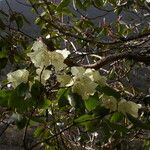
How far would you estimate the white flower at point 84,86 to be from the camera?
1.25 meters

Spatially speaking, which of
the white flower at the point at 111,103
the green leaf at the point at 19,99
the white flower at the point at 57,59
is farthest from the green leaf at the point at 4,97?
the white flower at the point at 111,103

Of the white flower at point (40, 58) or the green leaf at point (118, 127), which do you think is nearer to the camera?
the green leaf at point (118, 127)

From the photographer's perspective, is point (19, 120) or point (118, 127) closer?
point (118, 127)

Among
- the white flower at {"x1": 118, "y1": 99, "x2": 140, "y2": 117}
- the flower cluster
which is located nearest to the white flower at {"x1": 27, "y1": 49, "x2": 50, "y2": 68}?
the flower cluster

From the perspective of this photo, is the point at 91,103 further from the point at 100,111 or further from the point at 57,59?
the point at 57,59

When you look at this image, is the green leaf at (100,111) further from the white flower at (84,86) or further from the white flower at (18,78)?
the white flower at (18,78)

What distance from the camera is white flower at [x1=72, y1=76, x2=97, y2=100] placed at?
4.10 feet

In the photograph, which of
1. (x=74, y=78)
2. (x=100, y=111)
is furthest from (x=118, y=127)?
(x=74, y=78)

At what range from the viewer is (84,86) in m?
1.24

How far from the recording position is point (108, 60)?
76.4 inches

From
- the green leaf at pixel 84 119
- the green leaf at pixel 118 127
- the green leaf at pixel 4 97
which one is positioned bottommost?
the green leaf at pixel 118 127

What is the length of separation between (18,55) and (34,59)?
0.85 metres

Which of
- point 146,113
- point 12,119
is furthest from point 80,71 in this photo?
point 146,113

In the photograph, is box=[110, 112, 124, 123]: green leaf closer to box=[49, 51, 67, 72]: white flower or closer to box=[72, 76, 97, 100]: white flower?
box=[72, 76, 97, 100]: white flower
